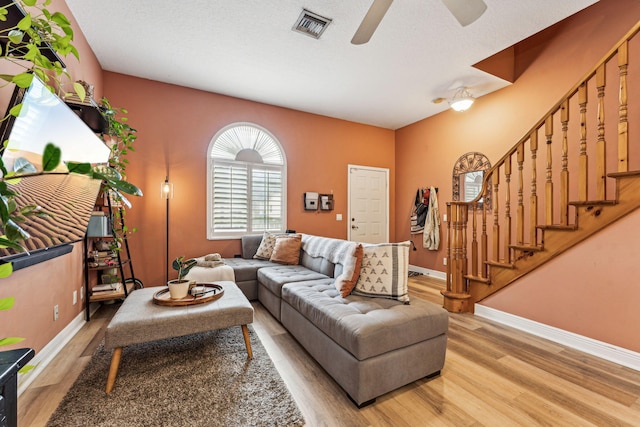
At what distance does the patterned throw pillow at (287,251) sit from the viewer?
3.71 meters

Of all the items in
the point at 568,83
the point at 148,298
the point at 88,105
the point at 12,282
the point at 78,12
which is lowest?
the point at 148,298

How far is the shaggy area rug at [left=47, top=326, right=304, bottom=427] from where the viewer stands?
1.52 meters

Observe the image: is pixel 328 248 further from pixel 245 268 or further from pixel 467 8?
pixel 467 8

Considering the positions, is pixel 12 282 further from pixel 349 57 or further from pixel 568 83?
pixel 568 83

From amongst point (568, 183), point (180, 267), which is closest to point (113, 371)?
point (180, 267)

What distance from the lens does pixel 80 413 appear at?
1550 mm

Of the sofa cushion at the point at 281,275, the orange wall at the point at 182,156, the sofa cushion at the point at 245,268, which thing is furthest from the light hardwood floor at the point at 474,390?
the orange wall at the point at 182,156

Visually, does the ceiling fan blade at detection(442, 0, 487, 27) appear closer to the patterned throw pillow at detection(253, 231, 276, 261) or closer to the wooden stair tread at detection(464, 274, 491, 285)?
the wooden stair tread at detection(464, 274, 491, 285)

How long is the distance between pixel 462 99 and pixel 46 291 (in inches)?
196

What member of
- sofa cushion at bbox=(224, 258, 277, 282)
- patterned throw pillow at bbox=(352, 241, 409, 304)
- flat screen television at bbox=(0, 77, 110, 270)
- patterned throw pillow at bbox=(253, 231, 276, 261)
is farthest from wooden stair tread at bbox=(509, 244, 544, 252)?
flat screen television at bbox=(0, 77, 110, 270)

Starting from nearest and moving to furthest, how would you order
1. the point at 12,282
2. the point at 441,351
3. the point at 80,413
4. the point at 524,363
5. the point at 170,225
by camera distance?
the point at 80,413 → the point at 12,282 → the point at 441,351 → the point at 524,363 → the point at 170,225

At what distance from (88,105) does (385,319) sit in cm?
295

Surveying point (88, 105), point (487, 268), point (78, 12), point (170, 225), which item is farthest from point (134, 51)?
point (487, 268)

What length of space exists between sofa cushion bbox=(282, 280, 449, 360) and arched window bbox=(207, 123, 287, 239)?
2.42m
